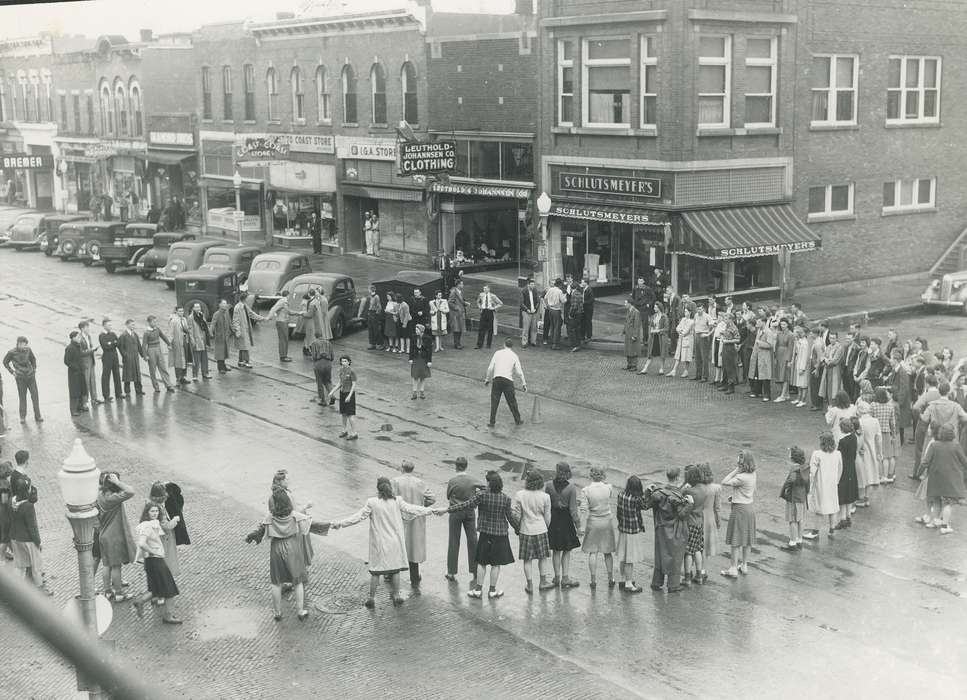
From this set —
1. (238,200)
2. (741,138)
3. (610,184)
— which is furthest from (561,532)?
(238,200)

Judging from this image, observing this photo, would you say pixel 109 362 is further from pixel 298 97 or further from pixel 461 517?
pixel 298 97

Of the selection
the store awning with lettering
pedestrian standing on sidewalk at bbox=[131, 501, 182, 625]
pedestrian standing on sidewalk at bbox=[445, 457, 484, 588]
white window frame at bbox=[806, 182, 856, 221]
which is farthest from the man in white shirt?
white window frame at bbox=[806, 182, 856, 221]

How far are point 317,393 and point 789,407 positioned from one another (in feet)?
31.0

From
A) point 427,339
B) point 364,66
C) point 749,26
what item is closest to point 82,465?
point 427,339

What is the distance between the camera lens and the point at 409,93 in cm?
4141

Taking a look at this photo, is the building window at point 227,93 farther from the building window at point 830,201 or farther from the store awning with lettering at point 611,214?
the building window at point 830,201

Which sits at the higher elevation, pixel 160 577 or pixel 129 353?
pixel 129 353

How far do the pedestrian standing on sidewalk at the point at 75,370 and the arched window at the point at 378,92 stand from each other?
899 inches

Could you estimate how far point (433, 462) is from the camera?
1842 cm

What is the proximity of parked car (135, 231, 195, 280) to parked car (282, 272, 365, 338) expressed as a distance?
11.5 meters

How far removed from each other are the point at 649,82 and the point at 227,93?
26271 millimetres

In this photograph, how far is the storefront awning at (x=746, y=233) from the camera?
3081 cm

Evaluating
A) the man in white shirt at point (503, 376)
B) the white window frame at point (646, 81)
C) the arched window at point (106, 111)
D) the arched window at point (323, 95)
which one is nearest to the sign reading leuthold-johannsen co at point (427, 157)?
the white window frame at point (646, 81)

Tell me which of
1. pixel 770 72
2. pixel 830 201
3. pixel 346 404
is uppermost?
pixel 770 72
